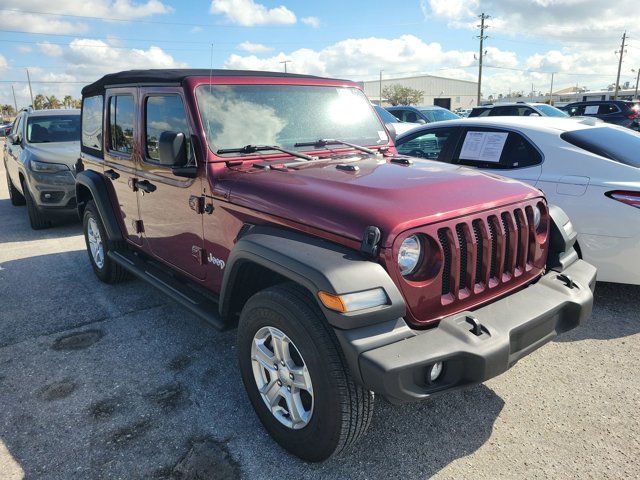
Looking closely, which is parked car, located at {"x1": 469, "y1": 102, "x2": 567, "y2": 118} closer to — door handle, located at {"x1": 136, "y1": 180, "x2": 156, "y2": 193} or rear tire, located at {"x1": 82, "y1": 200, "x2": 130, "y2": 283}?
rear tire, located at {"x1": 82, "y1": 200, "x2": 130, "y2": 283}

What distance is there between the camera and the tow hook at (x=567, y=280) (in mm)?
2705

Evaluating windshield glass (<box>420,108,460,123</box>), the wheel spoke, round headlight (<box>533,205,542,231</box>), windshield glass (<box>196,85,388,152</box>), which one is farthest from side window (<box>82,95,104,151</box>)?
windshield glass (<box>420,108,460,123</box>)

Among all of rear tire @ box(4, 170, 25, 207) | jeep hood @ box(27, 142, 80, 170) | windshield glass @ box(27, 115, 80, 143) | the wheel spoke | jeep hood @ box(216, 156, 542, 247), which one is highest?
windshield glass @ box(27, 115, 80, 143)

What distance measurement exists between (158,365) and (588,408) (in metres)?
2.86

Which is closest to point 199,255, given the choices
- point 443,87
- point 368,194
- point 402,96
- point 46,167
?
point 368,194

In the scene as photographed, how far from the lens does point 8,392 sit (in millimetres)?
→ 3146

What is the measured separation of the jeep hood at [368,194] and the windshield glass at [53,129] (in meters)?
6.60

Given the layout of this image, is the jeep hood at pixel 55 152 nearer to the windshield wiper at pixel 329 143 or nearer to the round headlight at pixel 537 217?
the windshield wiper at pixel 329 143

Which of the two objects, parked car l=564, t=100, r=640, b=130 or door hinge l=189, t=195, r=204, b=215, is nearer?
door hinge l=189, t=195, r=204, b=215

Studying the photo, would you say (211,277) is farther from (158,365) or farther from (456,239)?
(456,239)

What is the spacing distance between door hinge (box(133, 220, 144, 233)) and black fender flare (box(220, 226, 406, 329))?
193 cm

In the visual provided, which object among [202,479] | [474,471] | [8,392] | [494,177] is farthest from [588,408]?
[8,392]

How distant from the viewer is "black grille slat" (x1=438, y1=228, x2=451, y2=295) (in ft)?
7.57

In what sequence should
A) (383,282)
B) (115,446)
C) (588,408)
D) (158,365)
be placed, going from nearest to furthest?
(383,282) < (115,446) < (588,408) < (158,365)
